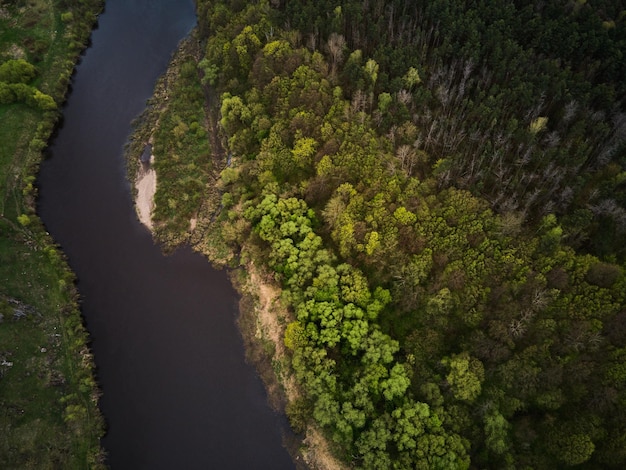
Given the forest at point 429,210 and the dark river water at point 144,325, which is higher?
the forest at point 429,210

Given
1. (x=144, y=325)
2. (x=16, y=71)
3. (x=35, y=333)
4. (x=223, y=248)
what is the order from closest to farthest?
(x=35, y=333), (x=144, y=325), (x=223, y=248), (x=16, y=71)

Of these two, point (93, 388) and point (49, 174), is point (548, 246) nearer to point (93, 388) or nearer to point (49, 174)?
point (93, 388)

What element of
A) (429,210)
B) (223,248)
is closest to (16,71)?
(223,248)

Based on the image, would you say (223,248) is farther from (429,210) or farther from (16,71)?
(16,71)

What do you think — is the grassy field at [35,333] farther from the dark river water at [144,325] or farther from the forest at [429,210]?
the forest at [429,210]

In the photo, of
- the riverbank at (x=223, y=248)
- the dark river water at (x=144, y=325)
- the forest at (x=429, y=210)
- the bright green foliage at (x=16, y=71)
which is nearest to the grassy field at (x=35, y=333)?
the bright green foliage at (x=16, y=71)

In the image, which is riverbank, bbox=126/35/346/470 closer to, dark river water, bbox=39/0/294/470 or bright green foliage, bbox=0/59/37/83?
dark river water, bbox=39/0/294/470

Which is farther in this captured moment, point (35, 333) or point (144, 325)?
point (144, 325)

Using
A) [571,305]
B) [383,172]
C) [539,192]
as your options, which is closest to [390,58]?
[383,172]
